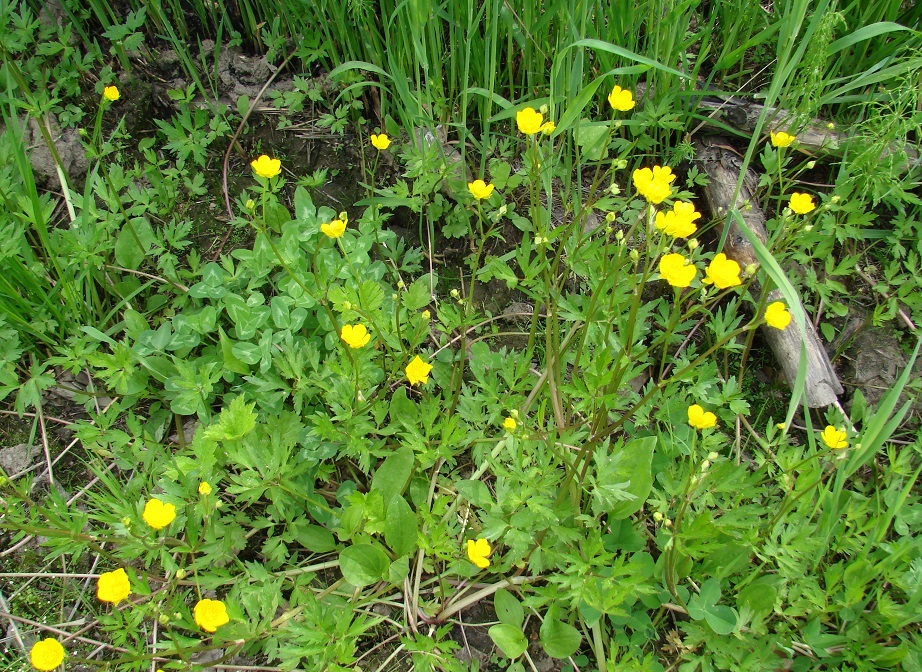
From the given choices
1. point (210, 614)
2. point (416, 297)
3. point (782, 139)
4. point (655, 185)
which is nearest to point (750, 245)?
point (782, 139)

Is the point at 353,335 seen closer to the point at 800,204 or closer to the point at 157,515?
the point at 157,515

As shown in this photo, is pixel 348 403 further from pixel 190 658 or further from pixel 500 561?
pixel 190 658

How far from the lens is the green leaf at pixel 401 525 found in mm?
1873

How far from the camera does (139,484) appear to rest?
6.60 ft

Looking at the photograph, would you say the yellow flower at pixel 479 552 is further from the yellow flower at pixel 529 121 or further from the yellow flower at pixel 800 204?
the yellow flower at pixel 800 204

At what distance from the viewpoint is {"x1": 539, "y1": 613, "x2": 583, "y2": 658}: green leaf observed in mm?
1810

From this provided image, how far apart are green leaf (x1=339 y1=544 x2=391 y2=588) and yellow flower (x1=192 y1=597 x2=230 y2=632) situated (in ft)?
1.31

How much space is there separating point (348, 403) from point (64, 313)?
116cm

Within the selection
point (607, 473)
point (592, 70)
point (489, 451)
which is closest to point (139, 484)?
point (489, 451)

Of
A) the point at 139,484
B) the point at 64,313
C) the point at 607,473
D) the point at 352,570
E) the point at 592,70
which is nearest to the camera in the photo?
the point at 607,473

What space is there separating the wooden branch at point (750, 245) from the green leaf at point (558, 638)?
1.11 metres

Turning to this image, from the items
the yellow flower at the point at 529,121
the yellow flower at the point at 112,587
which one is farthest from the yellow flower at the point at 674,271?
the yellow flower at the point at 112,587

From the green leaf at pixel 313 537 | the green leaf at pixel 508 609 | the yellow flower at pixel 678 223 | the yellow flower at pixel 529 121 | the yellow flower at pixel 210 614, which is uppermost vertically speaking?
the yellow flower at pixel 529 121

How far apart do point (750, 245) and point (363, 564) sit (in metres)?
1.80
